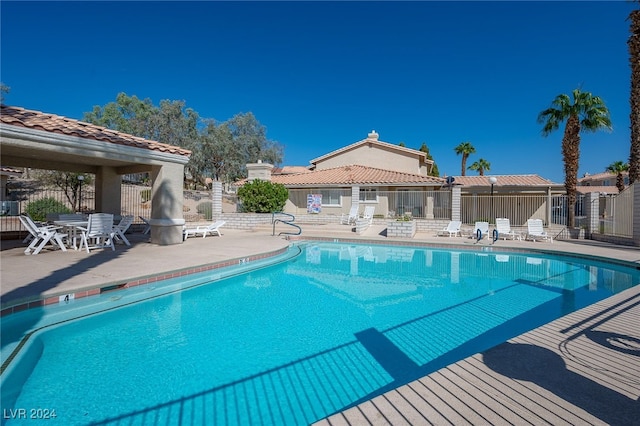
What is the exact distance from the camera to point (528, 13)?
60.6 ft

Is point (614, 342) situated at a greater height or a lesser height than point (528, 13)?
lesser

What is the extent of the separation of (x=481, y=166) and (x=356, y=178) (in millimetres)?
29785

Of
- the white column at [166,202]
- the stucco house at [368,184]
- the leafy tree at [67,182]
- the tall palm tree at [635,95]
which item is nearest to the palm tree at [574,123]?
the tall palm tree at [635,95]

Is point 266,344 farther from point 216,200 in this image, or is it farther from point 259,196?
Answer: point 216,200

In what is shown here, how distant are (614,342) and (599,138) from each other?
19.2 meters

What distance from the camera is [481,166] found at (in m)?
46.3

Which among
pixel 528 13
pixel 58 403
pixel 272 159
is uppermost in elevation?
pixel 528 13

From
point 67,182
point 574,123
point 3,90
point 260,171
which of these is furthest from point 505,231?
point 3,90

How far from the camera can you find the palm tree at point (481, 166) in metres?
46.3

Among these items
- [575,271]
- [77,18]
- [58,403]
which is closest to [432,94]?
[575,271]

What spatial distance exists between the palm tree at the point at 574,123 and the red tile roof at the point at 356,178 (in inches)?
273

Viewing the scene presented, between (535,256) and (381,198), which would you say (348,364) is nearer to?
(535,256)

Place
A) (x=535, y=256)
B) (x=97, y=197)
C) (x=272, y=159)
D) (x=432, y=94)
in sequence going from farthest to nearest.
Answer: (x=272, y=159) → (x=432, y=94) → (x=97, y=197) → (x=535, y=256)

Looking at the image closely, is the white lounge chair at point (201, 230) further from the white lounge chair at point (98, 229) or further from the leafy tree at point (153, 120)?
the leafy tree at point (153, 120)
